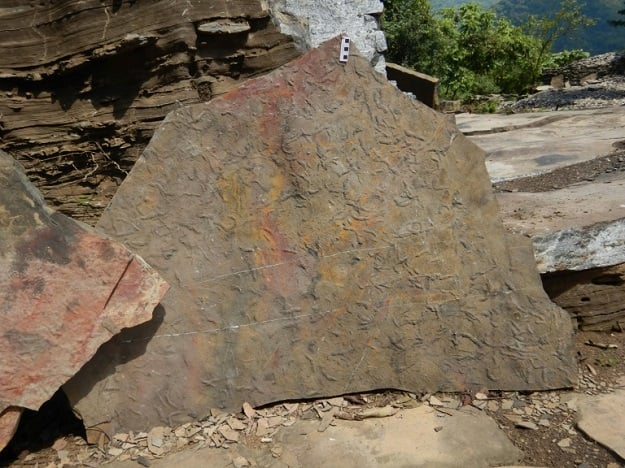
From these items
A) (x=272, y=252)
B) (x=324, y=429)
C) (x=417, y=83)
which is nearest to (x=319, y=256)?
(x=272, y=252)

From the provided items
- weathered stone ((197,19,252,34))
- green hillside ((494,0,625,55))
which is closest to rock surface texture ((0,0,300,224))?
weathered stone ((197,19,252,34))

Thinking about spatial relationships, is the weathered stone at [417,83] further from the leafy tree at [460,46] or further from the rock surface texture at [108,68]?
the leafy tree at [460,46]

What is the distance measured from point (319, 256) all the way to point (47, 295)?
0.98 metres

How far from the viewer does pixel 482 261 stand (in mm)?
2297

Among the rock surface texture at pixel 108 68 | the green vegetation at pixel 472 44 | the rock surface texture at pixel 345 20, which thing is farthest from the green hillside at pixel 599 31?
the rock surface texture at pixel 108 68

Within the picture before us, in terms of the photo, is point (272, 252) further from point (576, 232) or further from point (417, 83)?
point (417, 83)

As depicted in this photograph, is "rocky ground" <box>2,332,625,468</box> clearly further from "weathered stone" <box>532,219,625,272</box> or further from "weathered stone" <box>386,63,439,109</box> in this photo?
"weathered stone" <box>386,63,439,109</box>

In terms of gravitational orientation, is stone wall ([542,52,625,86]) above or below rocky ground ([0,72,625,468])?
below

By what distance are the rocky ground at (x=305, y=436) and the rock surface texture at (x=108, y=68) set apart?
136 cm

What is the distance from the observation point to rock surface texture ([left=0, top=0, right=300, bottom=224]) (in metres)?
2.76

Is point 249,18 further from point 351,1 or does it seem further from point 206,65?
point 351,1

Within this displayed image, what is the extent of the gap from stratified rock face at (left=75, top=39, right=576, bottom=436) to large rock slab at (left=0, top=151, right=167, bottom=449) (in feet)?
0.71

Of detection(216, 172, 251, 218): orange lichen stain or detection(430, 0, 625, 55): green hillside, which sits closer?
detection(216, 172, 251, 218): orange lichen stain

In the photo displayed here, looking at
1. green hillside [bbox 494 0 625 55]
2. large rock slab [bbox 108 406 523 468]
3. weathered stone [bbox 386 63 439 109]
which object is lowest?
green hillside [bbox 494 0 625 55]
